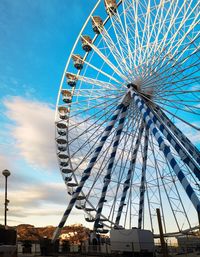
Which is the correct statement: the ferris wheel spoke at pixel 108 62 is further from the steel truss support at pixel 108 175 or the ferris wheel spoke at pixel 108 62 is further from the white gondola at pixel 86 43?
the steel truss support at pixel 108 175

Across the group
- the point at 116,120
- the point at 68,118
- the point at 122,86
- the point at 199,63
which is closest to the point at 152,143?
the point at 116,120

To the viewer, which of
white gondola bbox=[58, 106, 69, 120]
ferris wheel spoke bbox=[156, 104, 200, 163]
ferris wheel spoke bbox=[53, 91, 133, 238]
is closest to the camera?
ferris wheel spoke bbox=[156, 104, 200, 163]

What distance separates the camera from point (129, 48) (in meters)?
27.0

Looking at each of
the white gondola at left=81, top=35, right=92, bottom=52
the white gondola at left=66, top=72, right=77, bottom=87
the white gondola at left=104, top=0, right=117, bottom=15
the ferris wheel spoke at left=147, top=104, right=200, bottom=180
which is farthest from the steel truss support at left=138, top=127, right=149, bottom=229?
the white gondola at left=104, top=0, right=117, bottom=15

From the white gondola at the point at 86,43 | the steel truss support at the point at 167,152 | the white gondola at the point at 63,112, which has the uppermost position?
the white gondola at the point at 86,43

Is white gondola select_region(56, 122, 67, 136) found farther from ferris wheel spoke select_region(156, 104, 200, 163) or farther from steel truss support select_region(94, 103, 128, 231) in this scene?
ferris wheel spoke select_region(156, 104, 200, 163)

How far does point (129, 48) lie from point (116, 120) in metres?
6.15

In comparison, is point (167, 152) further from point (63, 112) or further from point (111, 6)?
point (111, 6)

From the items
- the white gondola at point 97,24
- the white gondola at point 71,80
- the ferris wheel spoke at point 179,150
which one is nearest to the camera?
the ferris wheel spoke at point 179,150

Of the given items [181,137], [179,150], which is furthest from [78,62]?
[179,150]

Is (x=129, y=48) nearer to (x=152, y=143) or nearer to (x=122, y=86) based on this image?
(x=122, y=86)

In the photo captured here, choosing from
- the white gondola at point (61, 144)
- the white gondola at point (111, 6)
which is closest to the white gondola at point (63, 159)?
the white gondola at point (61, 144)

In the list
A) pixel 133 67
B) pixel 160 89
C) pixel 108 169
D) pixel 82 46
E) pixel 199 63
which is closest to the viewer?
pixel 199 63

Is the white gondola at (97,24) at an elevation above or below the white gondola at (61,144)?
above
